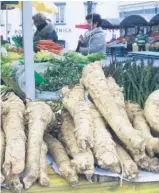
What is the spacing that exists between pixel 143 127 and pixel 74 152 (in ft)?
1.29

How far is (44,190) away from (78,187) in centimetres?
15

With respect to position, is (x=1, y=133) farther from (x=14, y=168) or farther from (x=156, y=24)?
(x=156, y=24)

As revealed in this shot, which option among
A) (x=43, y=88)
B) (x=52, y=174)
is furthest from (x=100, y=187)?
(x=43, y=88)

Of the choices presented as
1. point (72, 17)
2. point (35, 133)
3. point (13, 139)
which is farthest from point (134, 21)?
point (13, 139)

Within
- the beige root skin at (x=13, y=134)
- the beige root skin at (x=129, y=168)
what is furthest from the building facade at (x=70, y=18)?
the beige root skin at (x=129, y=168)

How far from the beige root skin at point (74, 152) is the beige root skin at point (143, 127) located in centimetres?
29

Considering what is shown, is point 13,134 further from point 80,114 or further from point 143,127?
point 143,127

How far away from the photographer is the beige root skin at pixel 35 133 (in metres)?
1.81

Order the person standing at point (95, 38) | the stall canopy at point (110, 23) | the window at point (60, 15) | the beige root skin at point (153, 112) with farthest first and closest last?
1. the stall canopy at point (110, 23)
2. the window at point (60, 15)
3. the person standing at point (95, 38)
4. the beige root skin at point (153, 112)

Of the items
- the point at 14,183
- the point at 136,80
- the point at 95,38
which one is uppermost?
the point at 95,38

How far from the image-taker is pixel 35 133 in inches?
78.5

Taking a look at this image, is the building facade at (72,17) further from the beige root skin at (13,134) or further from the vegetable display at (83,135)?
the beige root skin at (13,134)

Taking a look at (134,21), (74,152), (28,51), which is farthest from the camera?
(134,21)

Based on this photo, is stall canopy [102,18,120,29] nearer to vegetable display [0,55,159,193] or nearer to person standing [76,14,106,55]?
person standing [76,14,106,55]
